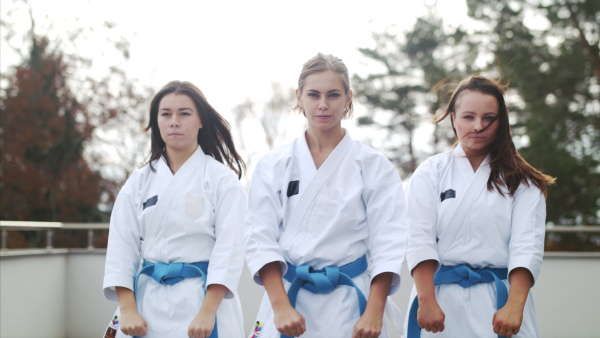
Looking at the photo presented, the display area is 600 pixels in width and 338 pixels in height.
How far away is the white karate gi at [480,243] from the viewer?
2.33 m

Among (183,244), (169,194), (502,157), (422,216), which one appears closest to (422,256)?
(422,216)

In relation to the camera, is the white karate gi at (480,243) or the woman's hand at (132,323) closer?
the white karate gi at (480,243)

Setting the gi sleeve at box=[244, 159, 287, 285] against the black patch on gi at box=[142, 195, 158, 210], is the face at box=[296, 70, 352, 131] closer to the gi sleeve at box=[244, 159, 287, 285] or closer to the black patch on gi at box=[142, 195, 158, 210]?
the gi sleeve at box=[244, 159, 287, 285]

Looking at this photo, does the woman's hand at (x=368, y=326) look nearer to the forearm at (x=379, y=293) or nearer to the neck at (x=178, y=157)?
the forearm at (x=379, y=293)

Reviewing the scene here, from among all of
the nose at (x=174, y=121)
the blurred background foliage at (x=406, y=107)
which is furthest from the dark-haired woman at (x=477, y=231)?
the blurred background foliage at (x=406, y=107)

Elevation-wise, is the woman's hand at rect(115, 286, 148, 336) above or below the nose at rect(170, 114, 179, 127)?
below

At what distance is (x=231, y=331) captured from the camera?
2.60 m

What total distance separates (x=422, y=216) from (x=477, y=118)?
499 millimetres

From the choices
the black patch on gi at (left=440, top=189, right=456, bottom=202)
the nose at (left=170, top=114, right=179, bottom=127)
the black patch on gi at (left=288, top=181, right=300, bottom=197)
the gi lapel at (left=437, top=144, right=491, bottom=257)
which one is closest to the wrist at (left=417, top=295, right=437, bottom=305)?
the gi lapel at (left=437, top=144, right=491, bottom=257)

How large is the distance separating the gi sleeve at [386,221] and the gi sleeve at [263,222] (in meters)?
0.35

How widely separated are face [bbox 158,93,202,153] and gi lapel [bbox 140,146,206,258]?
9 cm

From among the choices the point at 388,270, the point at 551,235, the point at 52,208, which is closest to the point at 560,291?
the point at 388,270

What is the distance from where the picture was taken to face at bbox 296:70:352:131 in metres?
2.38

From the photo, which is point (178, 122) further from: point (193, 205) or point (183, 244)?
point (183, 244)
